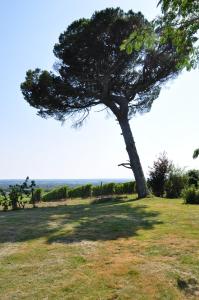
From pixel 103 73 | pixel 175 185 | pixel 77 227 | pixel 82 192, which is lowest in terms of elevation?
pixel 77 227

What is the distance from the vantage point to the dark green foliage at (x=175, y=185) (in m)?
19.0

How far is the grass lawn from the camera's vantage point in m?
4.70

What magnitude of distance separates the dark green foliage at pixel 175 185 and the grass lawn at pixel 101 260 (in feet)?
31.6

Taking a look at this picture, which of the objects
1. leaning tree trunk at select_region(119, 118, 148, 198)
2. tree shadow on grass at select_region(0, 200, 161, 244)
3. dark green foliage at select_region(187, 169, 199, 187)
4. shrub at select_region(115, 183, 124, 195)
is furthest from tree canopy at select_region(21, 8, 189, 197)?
tree shadow on grass at select_region(0, 200, 161, 244)

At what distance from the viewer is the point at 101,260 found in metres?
5.93

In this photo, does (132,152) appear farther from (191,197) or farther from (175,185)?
(191,197)

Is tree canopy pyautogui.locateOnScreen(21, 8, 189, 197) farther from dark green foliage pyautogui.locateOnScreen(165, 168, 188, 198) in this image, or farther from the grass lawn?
the grass lawn

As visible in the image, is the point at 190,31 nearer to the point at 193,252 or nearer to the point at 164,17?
the point at 164,17

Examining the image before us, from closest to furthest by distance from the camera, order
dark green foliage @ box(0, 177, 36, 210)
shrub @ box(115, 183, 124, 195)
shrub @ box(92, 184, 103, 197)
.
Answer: dark green foliage @ box(0, 177, 36, 210) → shrub @ box(115, 183, 124, 195) → shrub @ box(92, 184, 103, 197)

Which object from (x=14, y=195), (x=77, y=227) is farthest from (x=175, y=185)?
(x=77, y=227)

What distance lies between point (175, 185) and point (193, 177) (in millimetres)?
1420

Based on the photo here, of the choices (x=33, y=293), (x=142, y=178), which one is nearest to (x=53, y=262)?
(x=33, y=293)

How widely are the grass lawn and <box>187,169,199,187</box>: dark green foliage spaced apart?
34.3 ft

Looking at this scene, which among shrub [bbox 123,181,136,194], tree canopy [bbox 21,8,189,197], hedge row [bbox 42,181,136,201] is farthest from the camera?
hedge row [bbox 42,181,136,201]
